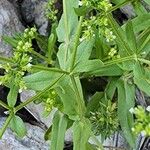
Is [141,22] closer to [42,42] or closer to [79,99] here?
[79,99]

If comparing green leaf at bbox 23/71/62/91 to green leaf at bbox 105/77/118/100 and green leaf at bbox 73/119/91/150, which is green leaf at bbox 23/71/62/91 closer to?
green leaf at bbox 73/119/91/150

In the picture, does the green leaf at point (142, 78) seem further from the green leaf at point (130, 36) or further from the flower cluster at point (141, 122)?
the flower cluster at point (141, 122)

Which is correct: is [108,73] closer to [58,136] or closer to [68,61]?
[68,61]

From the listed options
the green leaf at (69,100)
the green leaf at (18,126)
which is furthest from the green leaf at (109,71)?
the green leaf at (18,126)

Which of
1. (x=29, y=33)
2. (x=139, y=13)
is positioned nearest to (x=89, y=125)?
(x=29, y=33)

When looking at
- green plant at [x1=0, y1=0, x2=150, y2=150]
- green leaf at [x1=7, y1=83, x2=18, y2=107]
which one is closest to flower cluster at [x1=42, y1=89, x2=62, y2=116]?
green plant at [x1=0, y1=0, x2=150, y2=150]

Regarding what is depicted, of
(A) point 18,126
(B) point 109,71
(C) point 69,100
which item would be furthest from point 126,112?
(A) point 18,126
